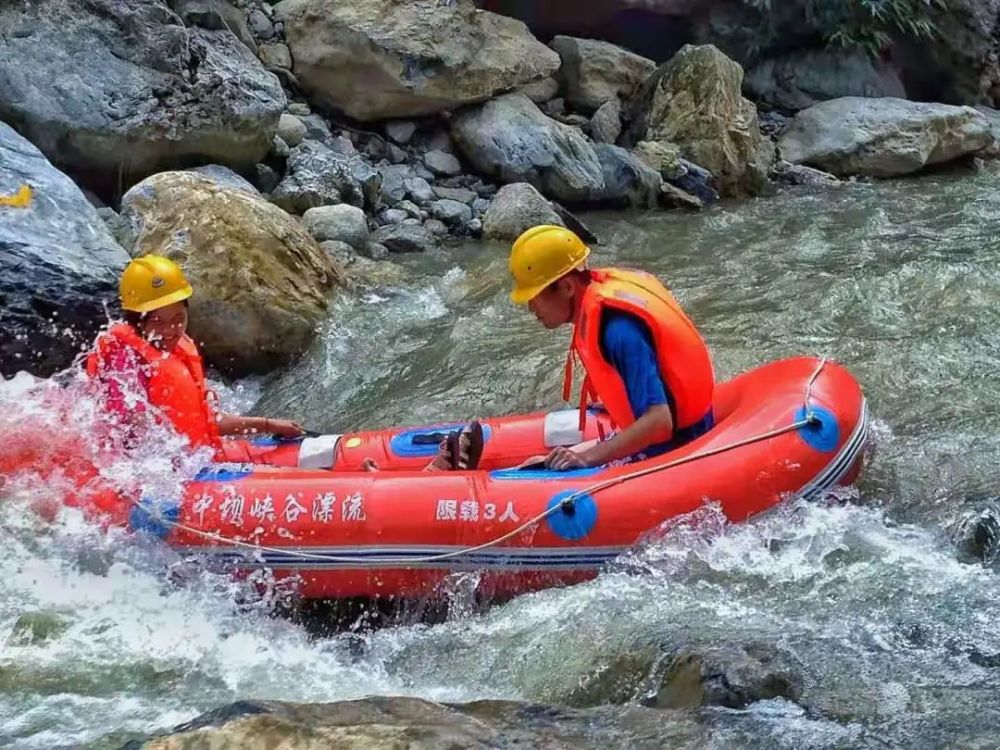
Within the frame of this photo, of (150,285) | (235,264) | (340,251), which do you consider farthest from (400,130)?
(150,285)

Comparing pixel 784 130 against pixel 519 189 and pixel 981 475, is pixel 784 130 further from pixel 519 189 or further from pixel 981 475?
pixel 981 475

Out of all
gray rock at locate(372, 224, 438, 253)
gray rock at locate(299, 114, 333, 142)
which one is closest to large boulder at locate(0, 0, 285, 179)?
gray rock at locate(299, 114, 333, 142)

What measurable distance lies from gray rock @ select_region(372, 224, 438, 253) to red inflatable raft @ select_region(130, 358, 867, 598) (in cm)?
458

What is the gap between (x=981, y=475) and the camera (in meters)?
4.75

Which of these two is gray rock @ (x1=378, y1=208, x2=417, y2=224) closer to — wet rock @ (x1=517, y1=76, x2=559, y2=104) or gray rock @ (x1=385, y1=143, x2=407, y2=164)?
gray rock @ (x1=385, y1=143, x2=407, y2=164)

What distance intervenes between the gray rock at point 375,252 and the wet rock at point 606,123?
11.8 feet

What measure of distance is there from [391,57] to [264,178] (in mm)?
1948

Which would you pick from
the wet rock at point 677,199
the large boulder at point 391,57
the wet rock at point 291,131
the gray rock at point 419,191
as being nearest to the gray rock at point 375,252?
the gray rock at point 419,191

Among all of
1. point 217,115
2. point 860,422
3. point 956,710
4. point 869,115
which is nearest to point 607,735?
point 956,710

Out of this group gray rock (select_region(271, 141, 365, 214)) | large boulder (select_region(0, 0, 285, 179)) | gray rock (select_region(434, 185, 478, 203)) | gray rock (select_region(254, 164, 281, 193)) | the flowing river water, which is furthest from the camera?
gray rock (select_region(434, 185, 478, 203))

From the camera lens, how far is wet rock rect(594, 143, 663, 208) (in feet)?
33.4

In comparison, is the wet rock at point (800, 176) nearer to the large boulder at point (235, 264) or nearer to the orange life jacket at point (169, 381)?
the large boulder at point (235, 264)

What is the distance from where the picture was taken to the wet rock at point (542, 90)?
11.3 m

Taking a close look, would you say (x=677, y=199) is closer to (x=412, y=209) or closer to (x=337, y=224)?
(x=412, y=209)
